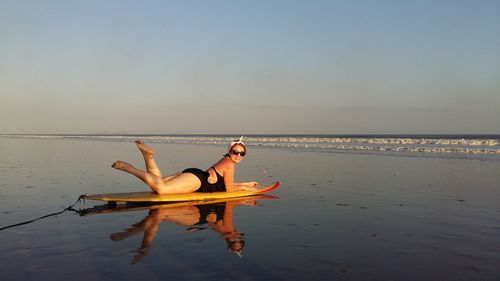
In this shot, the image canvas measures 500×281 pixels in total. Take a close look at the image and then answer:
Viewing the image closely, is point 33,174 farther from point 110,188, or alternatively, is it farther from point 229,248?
point 229,248

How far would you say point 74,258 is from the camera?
5414 mm

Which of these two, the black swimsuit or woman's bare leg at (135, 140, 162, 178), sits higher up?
woman's bare leg at (135, 140, 162, 178)

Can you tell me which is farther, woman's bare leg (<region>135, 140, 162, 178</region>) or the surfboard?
woman's bare leg (<region>135, 140, 162, 178</region>)

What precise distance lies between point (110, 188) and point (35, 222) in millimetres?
4799

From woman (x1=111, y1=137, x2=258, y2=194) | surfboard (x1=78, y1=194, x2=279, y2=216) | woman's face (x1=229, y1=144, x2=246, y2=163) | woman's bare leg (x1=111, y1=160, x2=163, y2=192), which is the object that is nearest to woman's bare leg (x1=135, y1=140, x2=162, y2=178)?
woman (x1=111, y1=137, x2=258, y2=194)

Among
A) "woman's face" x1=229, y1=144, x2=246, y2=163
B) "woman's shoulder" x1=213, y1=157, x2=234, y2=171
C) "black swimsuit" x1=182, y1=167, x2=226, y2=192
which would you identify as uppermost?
"woman's face" x1=229, y1=144, x2=246, y2=163

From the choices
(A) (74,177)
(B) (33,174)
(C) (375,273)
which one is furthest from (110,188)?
(C) (375,273)

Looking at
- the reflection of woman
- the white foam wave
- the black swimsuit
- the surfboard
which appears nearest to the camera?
the reflection of woman

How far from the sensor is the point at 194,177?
10.2m

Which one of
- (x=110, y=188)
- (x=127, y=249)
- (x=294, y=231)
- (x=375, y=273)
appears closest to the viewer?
(x=375, y=273)

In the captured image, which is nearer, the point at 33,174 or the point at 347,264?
the point at 347,264

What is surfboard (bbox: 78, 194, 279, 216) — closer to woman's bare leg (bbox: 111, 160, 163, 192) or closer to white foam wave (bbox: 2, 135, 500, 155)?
woman's bare leg (bbox: 111, 160, 163, 192)

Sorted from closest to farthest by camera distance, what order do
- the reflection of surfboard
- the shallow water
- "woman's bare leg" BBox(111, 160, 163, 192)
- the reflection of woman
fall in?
the shallow water → the reflection of woman → "woman's bare leg" BBox(111, 160, 163, 192) → the reflection of surfboard

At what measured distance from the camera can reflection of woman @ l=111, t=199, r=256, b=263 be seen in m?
6.27
